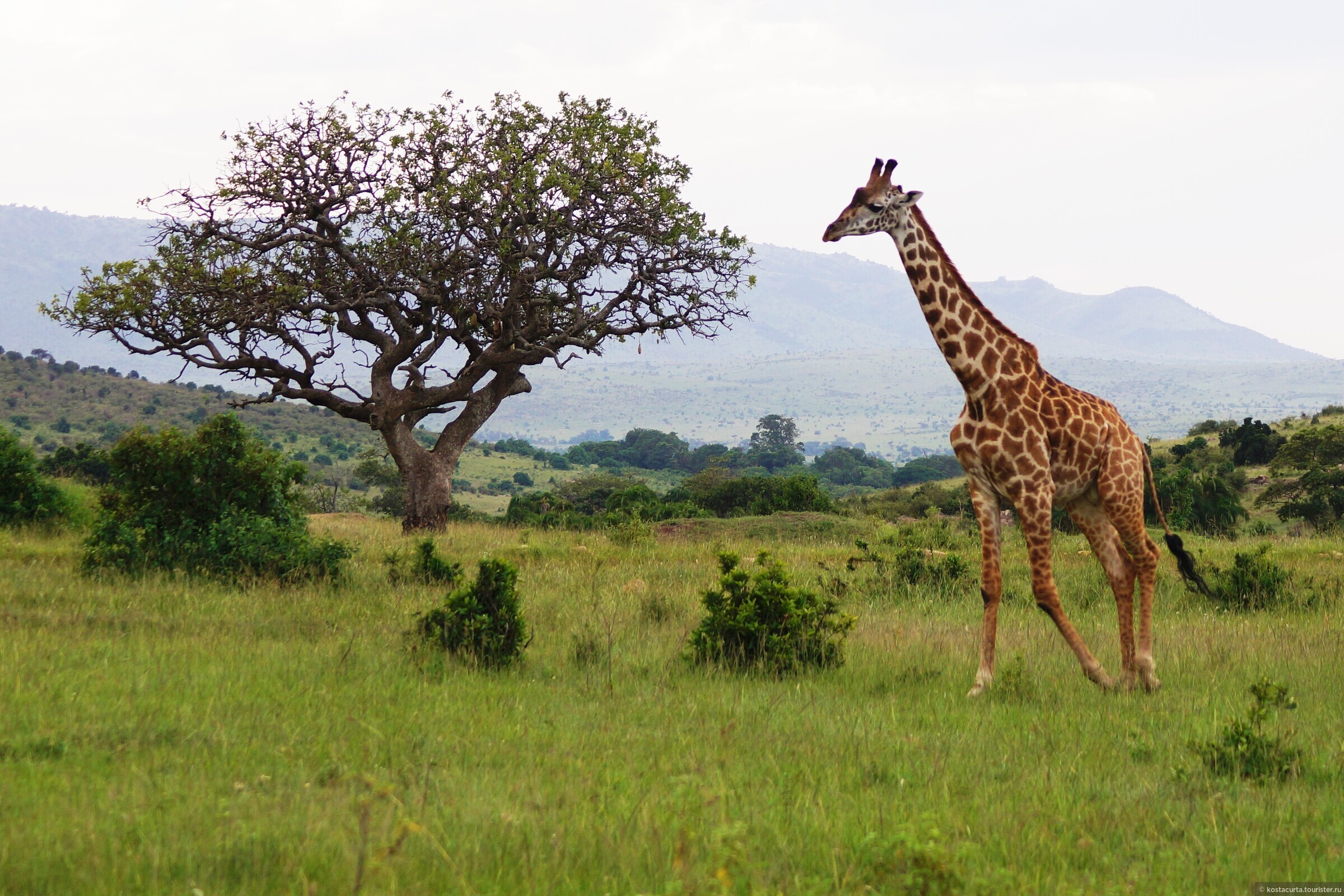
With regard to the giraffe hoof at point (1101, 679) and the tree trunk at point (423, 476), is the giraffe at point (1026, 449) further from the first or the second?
the tree trunk at point (423, 476)

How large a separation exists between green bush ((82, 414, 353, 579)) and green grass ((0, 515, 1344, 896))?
1.32 metres

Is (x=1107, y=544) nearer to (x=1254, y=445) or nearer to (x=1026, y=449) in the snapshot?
(x=1026, y=449)

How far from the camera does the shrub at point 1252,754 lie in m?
6.06

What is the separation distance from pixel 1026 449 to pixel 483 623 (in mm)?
4655

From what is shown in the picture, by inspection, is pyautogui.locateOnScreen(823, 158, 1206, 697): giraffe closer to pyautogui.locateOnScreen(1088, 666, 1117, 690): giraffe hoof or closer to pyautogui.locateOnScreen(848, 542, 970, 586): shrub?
pyautogui.locateOnScreen(1088, 666, 1117, 690): giraffe hoof

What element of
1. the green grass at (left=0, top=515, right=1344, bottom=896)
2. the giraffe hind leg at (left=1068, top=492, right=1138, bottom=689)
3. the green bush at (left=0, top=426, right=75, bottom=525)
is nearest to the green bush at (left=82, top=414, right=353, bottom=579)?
the green grass at (left=0, top=515, right=1344, bottom=896)

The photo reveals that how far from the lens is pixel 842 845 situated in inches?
189

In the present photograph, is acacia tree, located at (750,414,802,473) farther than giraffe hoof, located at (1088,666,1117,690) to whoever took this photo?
Yes

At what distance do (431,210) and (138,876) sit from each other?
1871 cm

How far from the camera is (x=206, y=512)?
44.2 feet

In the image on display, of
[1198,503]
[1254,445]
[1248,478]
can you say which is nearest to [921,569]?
[1198,503]

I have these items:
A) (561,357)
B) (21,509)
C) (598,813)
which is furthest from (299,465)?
(561,357)

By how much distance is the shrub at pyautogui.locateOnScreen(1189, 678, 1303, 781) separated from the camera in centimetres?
606

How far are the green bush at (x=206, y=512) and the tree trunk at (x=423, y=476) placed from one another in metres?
7.81
